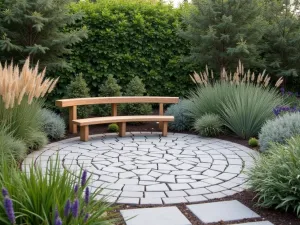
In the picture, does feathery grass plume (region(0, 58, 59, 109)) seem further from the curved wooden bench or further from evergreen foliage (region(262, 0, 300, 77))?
evergreen foliage (region(262, 0, 300, 77))

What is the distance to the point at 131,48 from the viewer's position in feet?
29.8

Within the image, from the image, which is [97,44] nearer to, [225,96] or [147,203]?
[225,96]

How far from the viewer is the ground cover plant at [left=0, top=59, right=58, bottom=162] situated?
14.0 feet

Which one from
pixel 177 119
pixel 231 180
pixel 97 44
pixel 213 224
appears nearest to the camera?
pixel 213 224

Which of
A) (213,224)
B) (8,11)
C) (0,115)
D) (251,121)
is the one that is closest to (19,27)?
(8,11)

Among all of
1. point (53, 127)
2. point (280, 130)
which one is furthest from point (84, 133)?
point (280, 130)

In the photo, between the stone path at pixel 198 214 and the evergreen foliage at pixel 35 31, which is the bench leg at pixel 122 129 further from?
the stone path at pixel 198 214

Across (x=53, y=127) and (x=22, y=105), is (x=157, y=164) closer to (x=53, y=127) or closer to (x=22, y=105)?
(x=22, y=105)

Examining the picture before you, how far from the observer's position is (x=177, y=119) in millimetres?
7500

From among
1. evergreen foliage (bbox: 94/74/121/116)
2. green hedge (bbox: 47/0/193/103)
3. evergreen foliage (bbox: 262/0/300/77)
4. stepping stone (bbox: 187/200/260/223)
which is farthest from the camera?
evergreen foliage (bbox: 262/0/300/77)

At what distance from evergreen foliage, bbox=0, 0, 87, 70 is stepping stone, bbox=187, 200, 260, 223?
194 inches

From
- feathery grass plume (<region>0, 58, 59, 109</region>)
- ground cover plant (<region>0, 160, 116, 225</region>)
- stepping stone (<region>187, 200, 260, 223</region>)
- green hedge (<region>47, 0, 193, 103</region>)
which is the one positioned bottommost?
stepping stone (<region>187, 200, 260, 223</region>)

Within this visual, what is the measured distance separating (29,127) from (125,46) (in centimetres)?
439

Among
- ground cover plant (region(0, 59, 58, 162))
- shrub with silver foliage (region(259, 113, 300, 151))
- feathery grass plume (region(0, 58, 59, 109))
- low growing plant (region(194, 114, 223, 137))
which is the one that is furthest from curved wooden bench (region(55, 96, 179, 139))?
A: shrub with silver foliage (region(259, 113, 300, 151))
